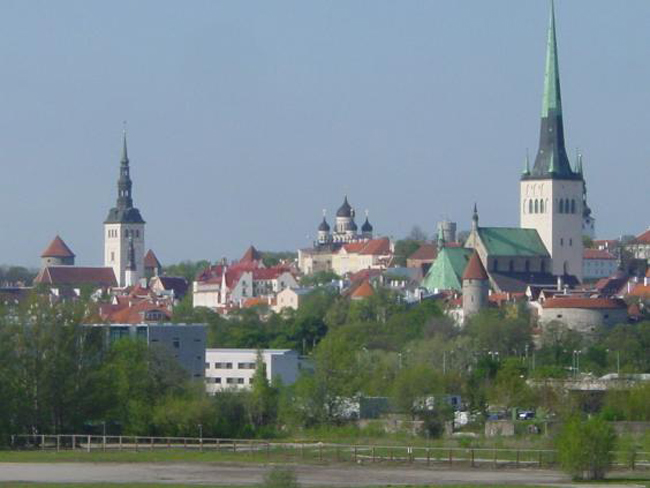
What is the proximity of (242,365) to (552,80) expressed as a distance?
65.2 metres

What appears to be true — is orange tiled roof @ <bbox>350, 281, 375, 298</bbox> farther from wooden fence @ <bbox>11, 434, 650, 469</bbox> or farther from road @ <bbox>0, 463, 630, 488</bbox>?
road @ <bbox>0, 463, 630, 488</bbox>

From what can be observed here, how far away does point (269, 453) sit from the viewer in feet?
238

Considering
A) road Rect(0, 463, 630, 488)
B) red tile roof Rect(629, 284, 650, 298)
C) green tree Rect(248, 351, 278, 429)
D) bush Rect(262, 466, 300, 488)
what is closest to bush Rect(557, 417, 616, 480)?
road Rect(0, 463, 630, 488)

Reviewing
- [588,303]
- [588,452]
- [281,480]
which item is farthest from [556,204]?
[281,480]

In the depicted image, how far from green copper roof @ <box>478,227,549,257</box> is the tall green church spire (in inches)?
175

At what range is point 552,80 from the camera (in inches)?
6988

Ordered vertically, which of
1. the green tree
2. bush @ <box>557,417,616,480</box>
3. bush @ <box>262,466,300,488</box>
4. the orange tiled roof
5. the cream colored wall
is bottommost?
bush @ <box>262,466,300,488</box>

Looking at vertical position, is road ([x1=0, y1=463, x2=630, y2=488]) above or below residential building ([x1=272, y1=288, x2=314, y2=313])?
below

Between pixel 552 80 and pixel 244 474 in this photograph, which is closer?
pixel 244 474

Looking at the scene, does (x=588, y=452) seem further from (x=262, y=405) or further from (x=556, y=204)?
(x=556, y=204)

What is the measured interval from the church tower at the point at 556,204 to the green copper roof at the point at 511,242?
1210 mm

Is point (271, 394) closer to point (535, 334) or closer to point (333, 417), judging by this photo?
point (333, 417)

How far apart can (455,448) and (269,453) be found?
601 cm

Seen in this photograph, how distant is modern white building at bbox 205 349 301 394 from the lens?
11575 centimetres
